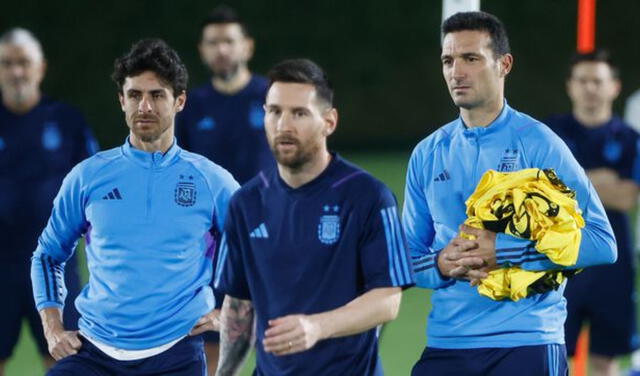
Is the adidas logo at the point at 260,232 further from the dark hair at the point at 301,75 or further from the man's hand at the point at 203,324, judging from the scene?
the man's hand at the point at 203,324

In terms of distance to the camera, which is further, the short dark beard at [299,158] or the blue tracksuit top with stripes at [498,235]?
the blue tracksuit top with stripes at [498,235]

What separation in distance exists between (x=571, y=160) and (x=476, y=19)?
0.69 meters

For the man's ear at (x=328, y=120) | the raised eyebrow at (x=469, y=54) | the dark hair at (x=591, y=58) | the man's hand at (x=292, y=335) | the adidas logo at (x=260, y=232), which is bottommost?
the man's hand at (x=292, y=335)

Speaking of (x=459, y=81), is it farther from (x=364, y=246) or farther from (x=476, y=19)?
(x=364, y=246)

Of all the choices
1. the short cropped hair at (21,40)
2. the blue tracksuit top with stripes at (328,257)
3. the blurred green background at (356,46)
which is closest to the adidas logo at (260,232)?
the blue tracksuit top with stripes at (328,257)

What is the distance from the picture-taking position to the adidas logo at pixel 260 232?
14.3 ft

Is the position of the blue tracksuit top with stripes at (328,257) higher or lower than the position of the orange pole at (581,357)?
higher

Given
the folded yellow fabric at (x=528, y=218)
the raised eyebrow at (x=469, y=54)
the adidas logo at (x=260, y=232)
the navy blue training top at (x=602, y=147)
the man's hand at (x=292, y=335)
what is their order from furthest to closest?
the navy blue training top at (x=602, y=147) < the raised eyebrow at (x=469, y=54) < the folded yellow fabric at (x=528, y=218) < the adidas logo at (x=260, y=232) < the man's hand at (x=292, y=335)

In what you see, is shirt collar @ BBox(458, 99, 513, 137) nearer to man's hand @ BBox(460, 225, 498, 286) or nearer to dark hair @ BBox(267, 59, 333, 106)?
man's hand @ BBox(460, 225, 498, 286)

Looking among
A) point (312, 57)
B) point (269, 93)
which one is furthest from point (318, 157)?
point (312, 57)

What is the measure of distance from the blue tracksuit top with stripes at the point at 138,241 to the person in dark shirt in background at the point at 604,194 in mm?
2971

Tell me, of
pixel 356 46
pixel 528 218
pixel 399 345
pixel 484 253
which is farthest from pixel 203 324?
pixel 356 46

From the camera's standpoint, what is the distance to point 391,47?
664 inches

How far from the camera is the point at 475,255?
471 centimetres
